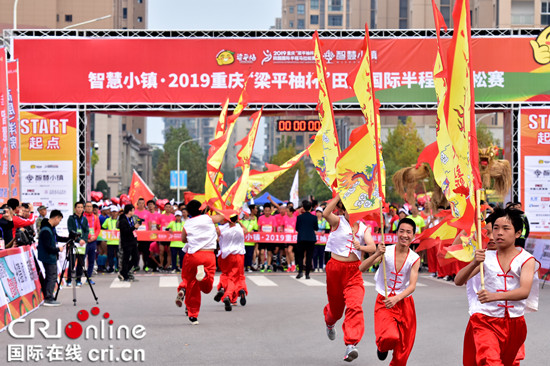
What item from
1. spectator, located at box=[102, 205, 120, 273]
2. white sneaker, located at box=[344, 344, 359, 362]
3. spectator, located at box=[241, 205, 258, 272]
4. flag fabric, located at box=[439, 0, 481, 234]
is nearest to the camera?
flag fabric, located at box=[439, 0, 481, 234]

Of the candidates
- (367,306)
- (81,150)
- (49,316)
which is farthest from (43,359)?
(81,150)

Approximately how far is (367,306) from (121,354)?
6648 millimetres

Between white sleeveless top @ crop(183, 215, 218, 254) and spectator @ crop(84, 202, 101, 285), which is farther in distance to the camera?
spectator @ crop(84, 202, 101, 285)

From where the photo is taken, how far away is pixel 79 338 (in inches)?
477

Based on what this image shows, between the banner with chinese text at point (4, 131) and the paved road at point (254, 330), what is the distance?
2.34 m

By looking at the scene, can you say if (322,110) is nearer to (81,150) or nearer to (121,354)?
(121,354)

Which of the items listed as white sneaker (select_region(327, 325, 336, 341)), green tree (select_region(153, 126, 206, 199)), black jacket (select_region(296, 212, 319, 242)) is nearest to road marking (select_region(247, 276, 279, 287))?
black jacket (select_region(296, 212, 319, 242))

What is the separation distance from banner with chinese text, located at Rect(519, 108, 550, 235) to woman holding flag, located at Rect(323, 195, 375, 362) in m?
14.0

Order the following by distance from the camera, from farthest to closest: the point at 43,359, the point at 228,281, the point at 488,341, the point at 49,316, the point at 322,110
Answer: the point at 228,281
the point at 49,316
the point at 322,110
the point at 43,359
the point at 488,341

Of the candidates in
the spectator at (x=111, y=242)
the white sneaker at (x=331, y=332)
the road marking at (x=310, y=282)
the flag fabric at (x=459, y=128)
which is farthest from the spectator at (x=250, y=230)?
the flag fabric at (x=459, y=128)

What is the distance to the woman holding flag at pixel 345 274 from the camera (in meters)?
10.6

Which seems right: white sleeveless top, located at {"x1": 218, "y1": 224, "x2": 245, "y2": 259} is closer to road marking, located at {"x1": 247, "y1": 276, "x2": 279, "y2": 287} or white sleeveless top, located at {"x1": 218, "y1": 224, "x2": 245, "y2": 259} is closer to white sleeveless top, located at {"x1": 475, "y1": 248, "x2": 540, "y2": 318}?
road marking, located at {"x1": 247, "y1": 276, "x2": 279, "y2": 287}

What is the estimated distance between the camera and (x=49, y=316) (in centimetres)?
1452

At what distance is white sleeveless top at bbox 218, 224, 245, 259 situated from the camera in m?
16.5
